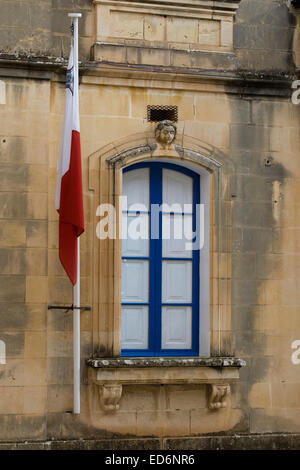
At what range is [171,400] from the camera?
410 inches

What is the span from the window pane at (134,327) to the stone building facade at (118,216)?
7.3 inches

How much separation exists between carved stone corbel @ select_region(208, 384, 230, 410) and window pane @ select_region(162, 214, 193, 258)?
160cm

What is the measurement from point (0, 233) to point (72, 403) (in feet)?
6.71

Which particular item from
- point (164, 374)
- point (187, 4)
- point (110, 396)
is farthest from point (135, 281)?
point (187, 4)

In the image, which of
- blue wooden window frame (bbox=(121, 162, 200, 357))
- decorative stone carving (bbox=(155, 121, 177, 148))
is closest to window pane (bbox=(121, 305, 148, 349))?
blue wooden window frame (bbox=(121, 162, 200, 357))

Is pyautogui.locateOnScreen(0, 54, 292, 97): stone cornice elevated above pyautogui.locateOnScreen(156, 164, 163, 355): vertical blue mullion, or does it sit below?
above

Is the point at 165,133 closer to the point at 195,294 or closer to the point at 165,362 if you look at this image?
the point at 195,294

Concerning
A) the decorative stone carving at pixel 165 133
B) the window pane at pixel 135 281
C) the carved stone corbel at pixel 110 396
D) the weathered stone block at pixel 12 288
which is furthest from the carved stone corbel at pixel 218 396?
the decorative stone carving at pixel 165 133

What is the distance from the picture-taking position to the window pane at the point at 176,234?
10.8m

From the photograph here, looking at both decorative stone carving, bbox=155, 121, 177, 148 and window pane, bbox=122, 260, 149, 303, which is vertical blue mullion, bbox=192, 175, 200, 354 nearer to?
window pane, bbox=122, 260, 149, 303

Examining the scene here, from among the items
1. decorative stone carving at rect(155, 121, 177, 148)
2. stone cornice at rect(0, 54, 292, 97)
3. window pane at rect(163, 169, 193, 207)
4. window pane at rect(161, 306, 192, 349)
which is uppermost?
stone cornice at rect(0, 54, 292, 97)

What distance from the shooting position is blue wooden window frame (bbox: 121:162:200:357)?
10.7 m

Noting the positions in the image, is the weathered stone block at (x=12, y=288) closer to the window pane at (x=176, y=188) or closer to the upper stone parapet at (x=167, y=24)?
the window pane at (x=176, y=188)
